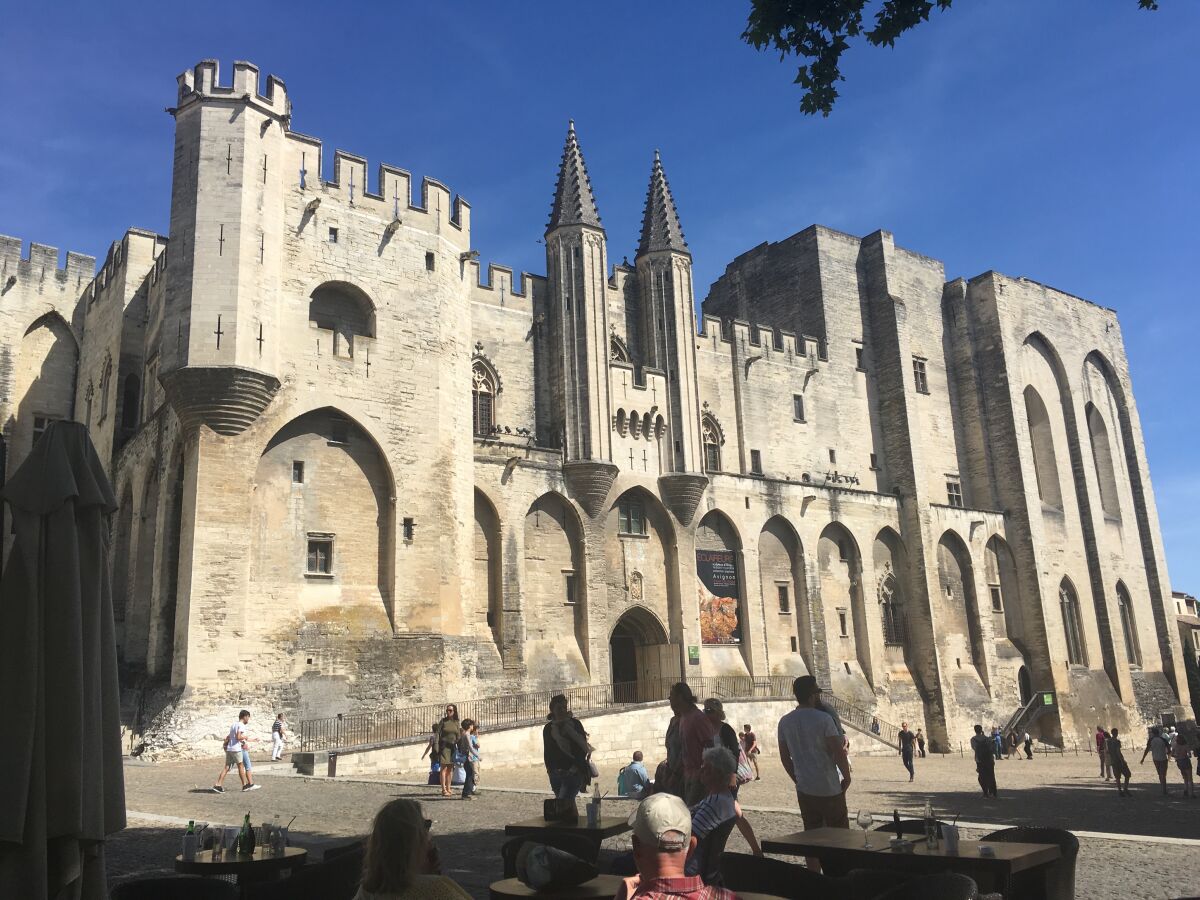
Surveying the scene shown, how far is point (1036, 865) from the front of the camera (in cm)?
561

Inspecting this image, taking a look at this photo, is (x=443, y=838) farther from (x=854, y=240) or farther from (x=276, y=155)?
(x=854, y=240)

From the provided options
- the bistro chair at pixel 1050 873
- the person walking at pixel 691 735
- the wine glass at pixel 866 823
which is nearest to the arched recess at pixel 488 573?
the person walking at pixel 691 735

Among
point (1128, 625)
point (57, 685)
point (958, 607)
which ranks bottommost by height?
point (57, 685)

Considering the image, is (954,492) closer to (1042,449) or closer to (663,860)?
(1042,449)

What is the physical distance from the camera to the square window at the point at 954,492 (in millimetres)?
40594

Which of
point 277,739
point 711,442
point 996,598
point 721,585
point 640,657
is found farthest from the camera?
point 996,598

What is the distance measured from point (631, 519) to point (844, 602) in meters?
9.79

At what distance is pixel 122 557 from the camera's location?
25.7 meters

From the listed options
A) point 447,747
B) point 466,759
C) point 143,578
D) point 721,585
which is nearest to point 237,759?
point 447,747

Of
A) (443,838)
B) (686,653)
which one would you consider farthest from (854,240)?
(443,838)

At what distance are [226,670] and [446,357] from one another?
932 cm

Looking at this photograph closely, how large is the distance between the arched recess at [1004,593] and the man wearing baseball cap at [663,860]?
3788cm

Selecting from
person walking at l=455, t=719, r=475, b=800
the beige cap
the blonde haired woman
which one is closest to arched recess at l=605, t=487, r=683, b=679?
person walking at l=455, t=719, r=475, b=800

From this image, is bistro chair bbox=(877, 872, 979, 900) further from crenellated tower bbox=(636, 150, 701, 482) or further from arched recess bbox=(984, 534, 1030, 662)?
arched recess bbox=(984, 534, 1030, 662)
